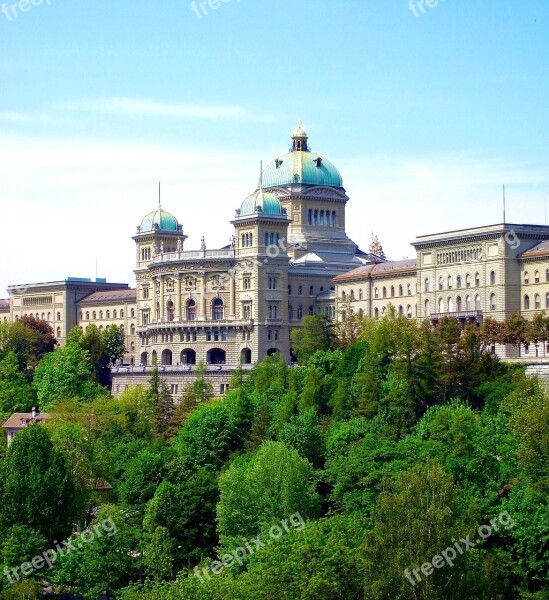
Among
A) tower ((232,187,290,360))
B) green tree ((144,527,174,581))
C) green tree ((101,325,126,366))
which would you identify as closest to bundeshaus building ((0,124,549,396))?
tower ((232,187,290,360))

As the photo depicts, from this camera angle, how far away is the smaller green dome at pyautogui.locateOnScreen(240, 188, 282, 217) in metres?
173

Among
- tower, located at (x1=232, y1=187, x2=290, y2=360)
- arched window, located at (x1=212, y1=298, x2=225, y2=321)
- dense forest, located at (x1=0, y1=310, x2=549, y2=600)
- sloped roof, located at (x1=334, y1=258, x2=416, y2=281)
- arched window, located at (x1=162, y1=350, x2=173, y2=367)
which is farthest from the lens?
arched window, located at (x1=162, y1=350, x2=173, y2=367)

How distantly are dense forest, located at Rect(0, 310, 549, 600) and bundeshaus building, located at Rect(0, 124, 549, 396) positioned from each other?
1545 centimetres

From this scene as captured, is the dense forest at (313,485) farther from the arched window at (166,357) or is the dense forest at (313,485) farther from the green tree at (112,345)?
the green tree at (112,345)

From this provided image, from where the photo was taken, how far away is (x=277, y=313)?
17288cm

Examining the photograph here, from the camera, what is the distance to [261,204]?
172875 millimetres

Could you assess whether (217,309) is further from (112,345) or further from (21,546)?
(21,546)

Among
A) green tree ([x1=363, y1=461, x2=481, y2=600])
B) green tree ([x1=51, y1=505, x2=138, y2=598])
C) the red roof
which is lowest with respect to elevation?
green tree ([x1=51, y1=505, x2=138, y2=598])

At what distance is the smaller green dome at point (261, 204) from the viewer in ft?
567

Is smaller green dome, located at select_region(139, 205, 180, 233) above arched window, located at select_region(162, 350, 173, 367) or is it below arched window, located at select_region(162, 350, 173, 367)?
above

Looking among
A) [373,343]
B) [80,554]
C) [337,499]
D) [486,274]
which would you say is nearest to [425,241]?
[486,274]

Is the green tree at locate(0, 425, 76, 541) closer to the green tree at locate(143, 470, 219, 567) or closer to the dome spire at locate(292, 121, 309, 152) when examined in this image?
the green tree at locate(143, 470, 219, 567)

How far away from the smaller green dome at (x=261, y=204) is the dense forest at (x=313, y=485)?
3551 centimetres

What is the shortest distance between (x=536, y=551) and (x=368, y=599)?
37.2 ft
